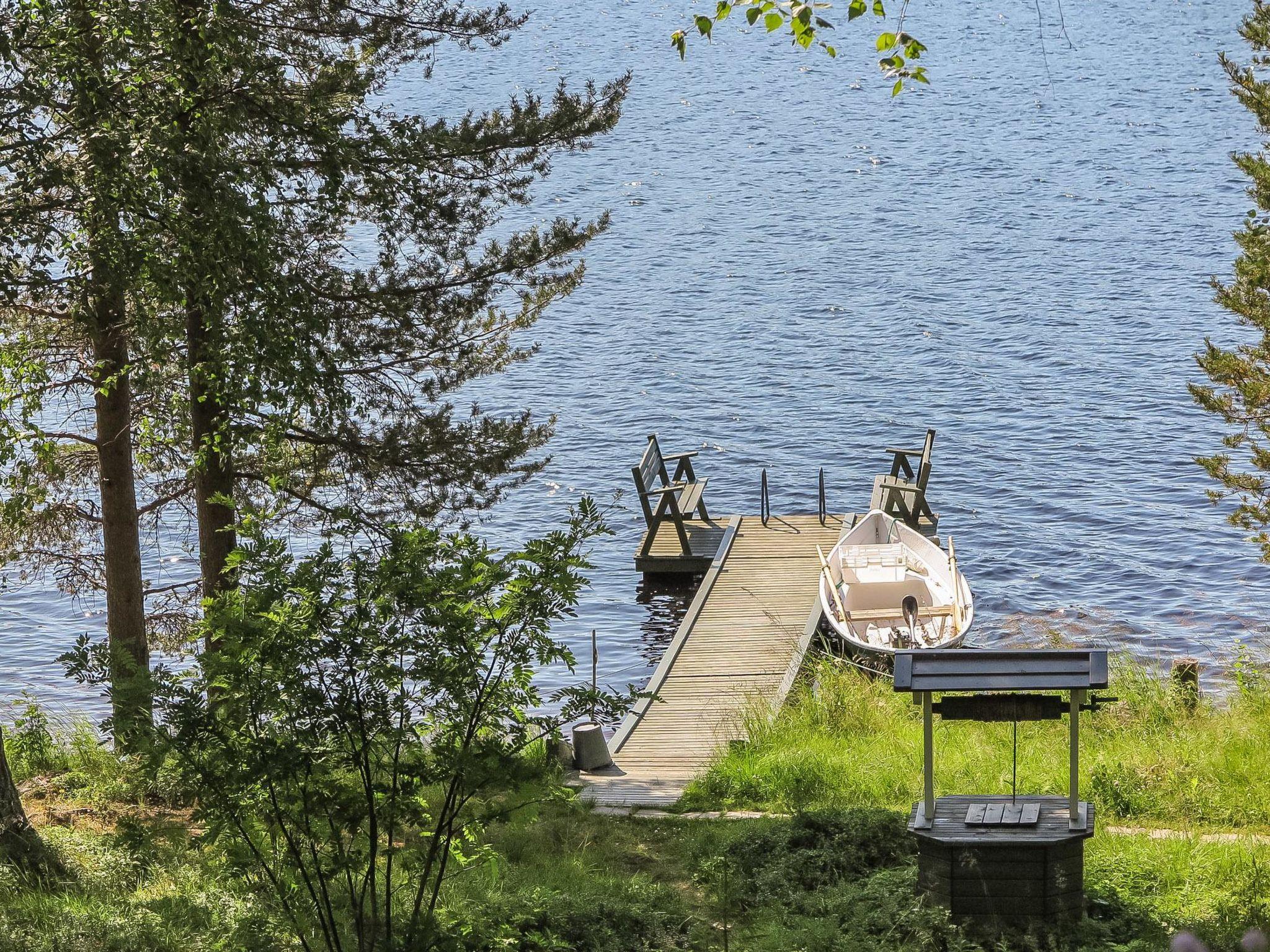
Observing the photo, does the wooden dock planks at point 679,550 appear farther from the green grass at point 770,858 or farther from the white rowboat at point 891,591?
the green grass at point 770,858

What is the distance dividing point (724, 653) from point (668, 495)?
552 centimetres

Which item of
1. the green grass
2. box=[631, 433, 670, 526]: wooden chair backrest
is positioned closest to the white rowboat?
box=[631, 433, 670, 526]: wooden chair backrest

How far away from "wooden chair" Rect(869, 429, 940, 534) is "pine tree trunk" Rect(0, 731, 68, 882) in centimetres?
1514

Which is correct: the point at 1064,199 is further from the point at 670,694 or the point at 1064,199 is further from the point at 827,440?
the point at 670,694

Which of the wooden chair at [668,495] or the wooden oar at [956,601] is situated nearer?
the wooden oar at [956,601]

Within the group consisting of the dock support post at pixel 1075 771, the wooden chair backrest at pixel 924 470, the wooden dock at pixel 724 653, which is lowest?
the wooden dock at pixel 724 653

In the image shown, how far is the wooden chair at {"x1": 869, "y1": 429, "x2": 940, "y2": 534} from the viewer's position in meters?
21.4

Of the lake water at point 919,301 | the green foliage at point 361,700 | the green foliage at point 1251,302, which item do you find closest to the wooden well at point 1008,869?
the green foliage at point 361,700

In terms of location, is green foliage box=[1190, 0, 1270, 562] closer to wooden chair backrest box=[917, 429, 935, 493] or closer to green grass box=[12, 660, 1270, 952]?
green grass box=[12, 660, 1270, 952]

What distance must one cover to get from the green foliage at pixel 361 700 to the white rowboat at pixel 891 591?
34.8ft

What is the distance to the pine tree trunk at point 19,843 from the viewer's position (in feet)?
25.6

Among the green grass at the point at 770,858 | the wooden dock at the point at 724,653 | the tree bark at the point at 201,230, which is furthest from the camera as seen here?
the wooden dock at the point at 724,653

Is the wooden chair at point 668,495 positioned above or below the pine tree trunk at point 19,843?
above

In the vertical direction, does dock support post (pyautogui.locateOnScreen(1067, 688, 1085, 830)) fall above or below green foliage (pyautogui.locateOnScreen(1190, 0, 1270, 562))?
below
